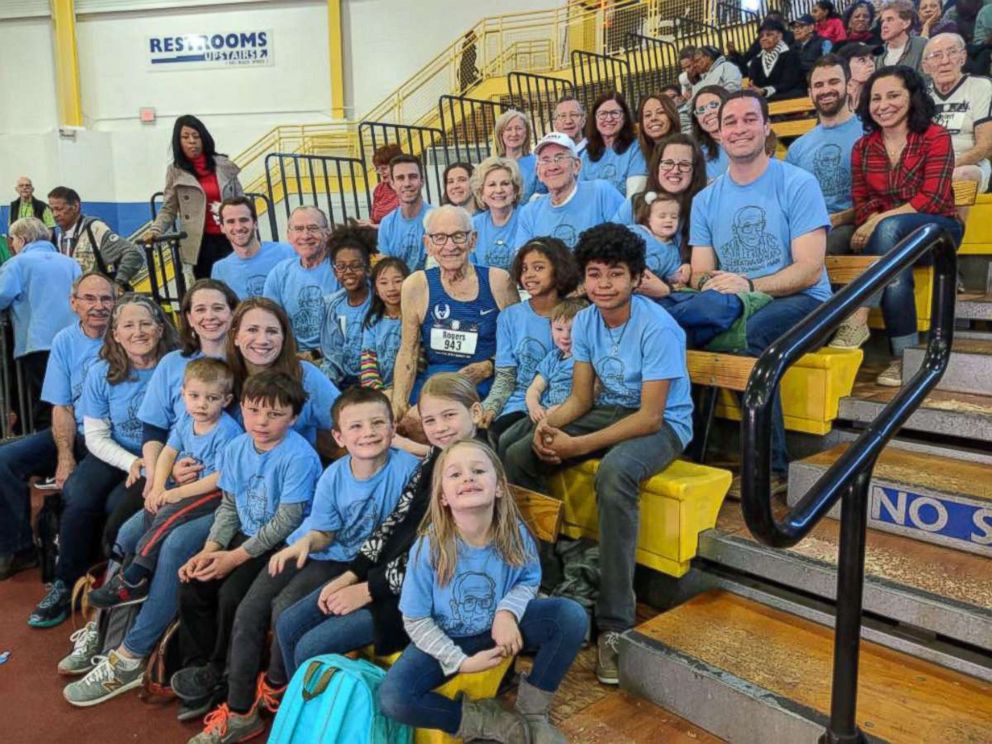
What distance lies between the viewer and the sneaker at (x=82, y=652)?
2.84 metres

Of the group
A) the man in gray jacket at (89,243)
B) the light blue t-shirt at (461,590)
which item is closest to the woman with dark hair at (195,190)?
the man in gray jacket at (89,243)

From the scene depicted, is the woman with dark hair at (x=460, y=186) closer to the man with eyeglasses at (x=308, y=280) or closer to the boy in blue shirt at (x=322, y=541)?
the man with eyeglasses at (x=308, y=280)

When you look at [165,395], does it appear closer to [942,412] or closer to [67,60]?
[942,412]

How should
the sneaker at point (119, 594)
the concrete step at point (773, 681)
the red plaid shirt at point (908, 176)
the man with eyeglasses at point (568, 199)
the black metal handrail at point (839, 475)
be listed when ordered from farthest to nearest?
the man with eyeglasses at point (568, 199), the red plaid shirt at point (908, 176), the sneaker at point (119, 594), the concrete step at point (773, 681), the black metal handrail at point (839, 475)

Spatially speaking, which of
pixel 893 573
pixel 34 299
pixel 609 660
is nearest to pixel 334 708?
pixel 609 660

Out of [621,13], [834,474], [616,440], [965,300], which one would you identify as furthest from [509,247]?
[621,13]

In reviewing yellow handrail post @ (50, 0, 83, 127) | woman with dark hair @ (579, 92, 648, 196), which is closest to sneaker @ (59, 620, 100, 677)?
woman with dark hair @ (579, 92, 648, 196)

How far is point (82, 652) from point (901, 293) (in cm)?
325

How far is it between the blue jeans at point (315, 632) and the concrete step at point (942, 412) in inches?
62.7

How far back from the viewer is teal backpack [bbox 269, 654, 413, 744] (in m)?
2.02

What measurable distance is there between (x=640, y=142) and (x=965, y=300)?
5.80ft

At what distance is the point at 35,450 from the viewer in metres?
3.68

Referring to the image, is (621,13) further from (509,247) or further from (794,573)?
(794,573)

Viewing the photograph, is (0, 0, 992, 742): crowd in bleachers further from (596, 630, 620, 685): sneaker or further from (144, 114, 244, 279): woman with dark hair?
(144, 114, 244, 279): woman with dark hair
